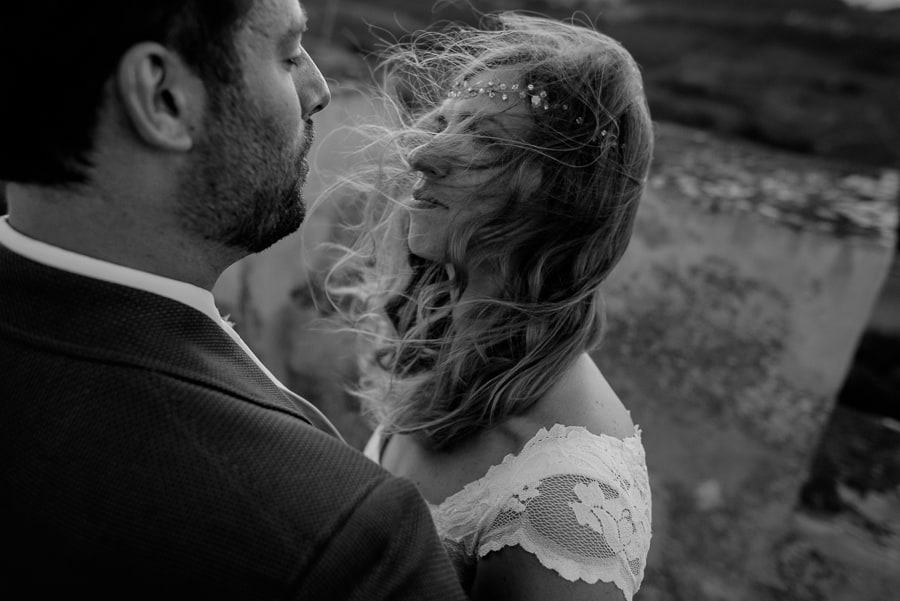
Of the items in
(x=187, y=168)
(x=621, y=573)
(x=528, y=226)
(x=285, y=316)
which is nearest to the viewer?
(x=187, y=168)

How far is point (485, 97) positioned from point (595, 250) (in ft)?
1.45

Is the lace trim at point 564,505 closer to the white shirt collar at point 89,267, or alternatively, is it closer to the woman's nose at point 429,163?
the woman's nose at point 429,163

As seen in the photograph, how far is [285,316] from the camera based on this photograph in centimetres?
386

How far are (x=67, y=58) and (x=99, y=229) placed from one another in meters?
0.24

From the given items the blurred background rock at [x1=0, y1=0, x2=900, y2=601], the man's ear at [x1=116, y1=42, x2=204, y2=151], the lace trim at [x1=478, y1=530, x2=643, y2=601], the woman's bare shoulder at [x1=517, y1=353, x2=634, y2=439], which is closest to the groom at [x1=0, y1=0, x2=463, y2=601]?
the man's ear at [x1=116, y1=42, x2=204, y2=151]

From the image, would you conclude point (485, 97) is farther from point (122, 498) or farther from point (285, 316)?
point (285, 316)

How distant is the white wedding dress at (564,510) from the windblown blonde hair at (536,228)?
166 mm

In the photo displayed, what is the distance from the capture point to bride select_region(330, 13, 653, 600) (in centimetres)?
140

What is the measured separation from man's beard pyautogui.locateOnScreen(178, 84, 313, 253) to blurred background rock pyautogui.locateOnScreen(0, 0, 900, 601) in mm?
1255

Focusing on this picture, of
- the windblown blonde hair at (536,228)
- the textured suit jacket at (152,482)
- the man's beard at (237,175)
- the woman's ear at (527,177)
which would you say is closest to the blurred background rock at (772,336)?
the windblown blonde hair at (536,228)

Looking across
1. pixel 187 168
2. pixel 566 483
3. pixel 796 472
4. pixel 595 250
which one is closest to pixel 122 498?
pixel 187 168

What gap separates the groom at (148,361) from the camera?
876 mm

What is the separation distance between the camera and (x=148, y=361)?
937 mm

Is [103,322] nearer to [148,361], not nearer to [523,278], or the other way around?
[148,361]
